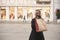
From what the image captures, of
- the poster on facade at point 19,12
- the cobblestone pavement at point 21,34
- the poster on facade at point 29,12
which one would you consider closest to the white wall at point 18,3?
the poster on facade at point 19,12

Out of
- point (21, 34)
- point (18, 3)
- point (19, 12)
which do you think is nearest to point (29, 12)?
point (19, 12)

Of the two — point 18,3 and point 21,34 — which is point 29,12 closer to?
point 18,3

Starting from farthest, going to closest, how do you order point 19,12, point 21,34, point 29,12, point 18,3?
point 19,12 → point 18,3 → point 29,12 → point 21,34

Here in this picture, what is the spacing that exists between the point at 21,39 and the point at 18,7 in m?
15.8

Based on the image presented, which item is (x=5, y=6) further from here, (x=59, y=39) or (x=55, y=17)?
(x=59, y=39)

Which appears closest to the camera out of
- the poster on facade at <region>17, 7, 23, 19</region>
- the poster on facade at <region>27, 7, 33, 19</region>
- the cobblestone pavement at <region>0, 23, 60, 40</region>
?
the cobblestone pavement at <region>0, 23, 60, 40</region>

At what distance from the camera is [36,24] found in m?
5.76

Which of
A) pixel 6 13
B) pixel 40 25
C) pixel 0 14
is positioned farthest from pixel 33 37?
pixel 6 13

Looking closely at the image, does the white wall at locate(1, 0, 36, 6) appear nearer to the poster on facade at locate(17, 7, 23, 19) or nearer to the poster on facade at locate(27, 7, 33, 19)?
the poster on facade at locate(17, 7, 23, 19)

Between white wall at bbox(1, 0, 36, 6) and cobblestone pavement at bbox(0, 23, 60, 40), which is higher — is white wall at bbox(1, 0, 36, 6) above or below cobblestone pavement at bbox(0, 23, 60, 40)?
above

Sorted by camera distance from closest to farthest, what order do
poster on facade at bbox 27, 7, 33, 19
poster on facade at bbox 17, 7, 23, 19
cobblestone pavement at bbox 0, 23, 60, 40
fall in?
1. cobblestone pavement at bbox 0, 23, 60, 40
2. poster on facade at bbox 27, 7, 33, 19
3. poster on facade at bbox 17, 7, 23, 19

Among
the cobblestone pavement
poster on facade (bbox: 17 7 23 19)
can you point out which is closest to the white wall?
poster on facade (bbox: 17 7 23 19)

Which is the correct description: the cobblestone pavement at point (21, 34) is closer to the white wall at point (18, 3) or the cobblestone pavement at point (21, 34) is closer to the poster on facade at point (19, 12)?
the poster on facade at point (19, 12)

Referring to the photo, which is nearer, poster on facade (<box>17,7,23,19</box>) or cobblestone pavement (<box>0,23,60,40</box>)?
cobblestone pavement (<box>0,23,60,40</box>)
